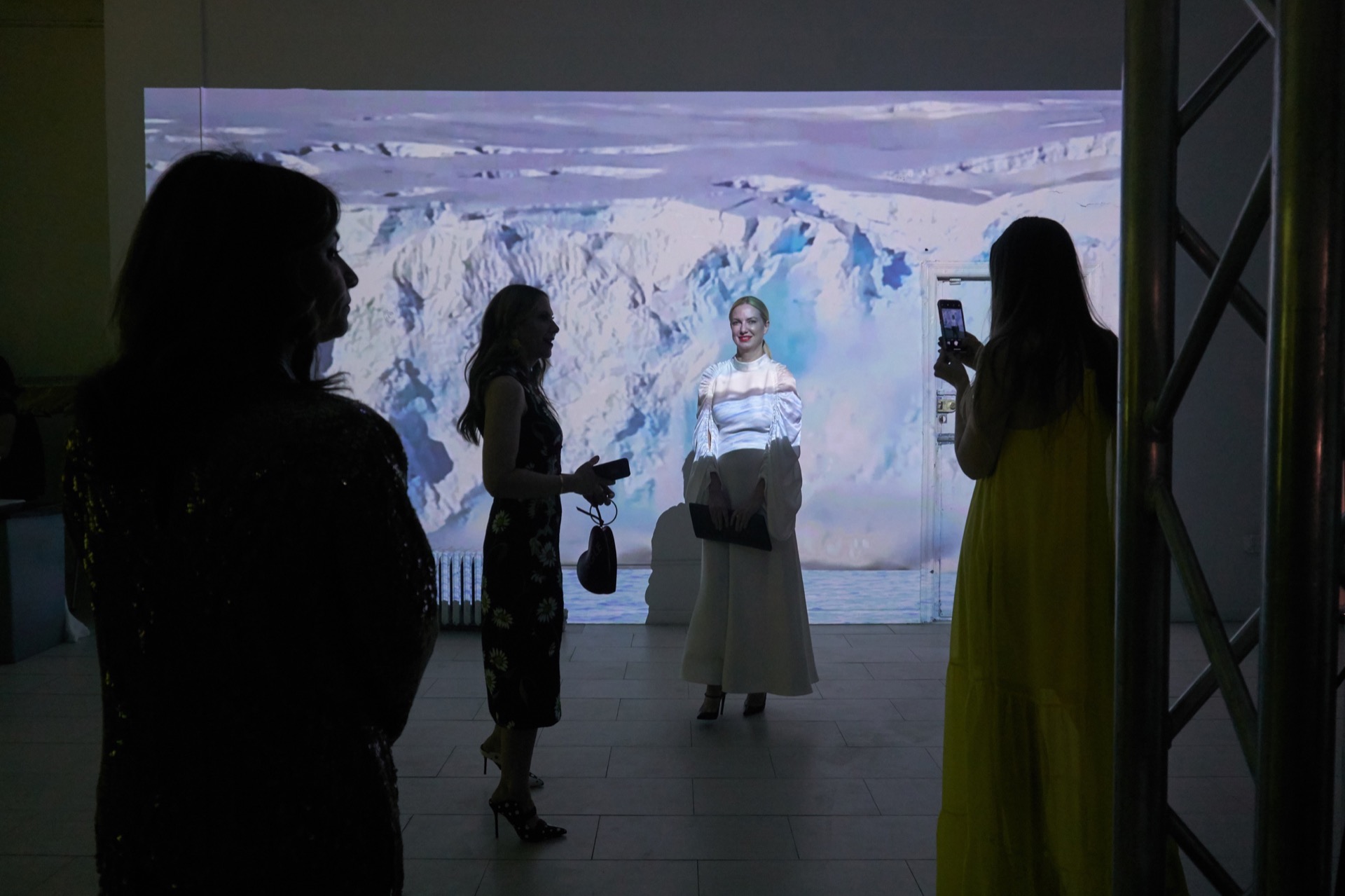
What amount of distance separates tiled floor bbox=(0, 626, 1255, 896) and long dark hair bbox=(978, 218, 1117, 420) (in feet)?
4.45

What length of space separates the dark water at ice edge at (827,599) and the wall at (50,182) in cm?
362

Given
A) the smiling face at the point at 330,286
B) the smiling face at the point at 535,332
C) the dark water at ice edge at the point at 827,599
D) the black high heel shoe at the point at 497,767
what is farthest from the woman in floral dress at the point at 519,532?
the dark water at ice edge at the point at 827,599

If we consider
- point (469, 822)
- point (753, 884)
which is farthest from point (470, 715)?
point (753, 884)

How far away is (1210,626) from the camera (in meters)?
1.15

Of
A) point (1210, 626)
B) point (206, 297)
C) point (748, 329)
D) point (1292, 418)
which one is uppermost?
point (748, 329)

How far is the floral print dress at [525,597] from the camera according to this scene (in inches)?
109

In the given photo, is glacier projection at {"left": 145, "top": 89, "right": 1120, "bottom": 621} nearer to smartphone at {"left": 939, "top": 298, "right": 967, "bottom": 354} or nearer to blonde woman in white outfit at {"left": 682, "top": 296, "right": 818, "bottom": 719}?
blonde woman in white outfit at {"left": 682, "top": 296, "right": 818, "bottom": 719}

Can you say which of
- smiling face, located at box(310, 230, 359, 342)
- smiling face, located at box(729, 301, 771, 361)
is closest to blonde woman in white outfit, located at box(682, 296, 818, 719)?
smiling face, located at box(729, 301, 771, 361)

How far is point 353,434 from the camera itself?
39.9 inches

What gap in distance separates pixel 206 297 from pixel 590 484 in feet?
6.15

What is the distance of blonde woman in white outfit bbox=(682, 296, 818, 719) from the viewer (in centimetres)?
397

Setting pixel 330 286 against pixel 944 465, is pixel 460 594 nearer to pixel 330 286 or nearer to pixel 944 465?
pixel 944 465

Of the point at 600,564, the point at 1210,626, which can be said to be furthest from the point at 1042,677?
the point at 600,564

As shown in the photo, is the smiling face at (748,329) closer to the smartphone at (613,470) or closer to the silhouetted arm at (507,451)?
the smartphone at (613,470)
